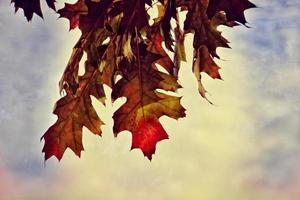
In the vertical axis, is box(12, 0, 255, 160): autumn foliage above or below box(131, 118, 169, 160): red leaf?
above

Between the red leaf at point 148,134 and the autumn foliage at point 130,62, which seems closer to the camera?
the autumn foliage at point 130,62

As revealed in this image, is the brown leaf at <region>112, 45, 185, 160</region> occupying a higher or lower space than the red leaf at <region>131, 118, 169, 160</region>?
higher

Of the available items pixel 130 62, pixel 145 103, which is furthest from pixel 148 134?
pixel 130 62

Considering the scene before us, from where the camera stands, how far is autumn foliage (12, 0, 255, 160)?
296cm

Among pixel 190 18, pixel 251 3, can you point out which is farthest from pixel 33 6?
pixel 251 3

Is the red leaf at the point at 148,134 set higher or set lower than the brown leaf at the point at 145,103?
lower

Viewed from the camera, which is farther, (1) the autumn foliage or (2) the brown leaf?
(2) the brown leaf

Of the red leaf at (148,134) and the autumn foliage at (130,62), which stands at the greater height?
the autumn foliage at (130,62)

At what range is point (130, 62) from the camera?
3.07 m

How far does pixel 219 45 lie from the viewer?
2.96 metres

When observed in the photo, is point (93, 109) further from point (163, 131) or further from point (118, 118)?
point (163, 131)

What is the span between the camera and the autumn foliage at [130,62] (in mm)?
2957

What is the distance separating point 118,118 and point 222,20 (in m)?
0.65

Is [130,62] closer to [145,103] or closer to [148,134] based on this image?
[145,103]
